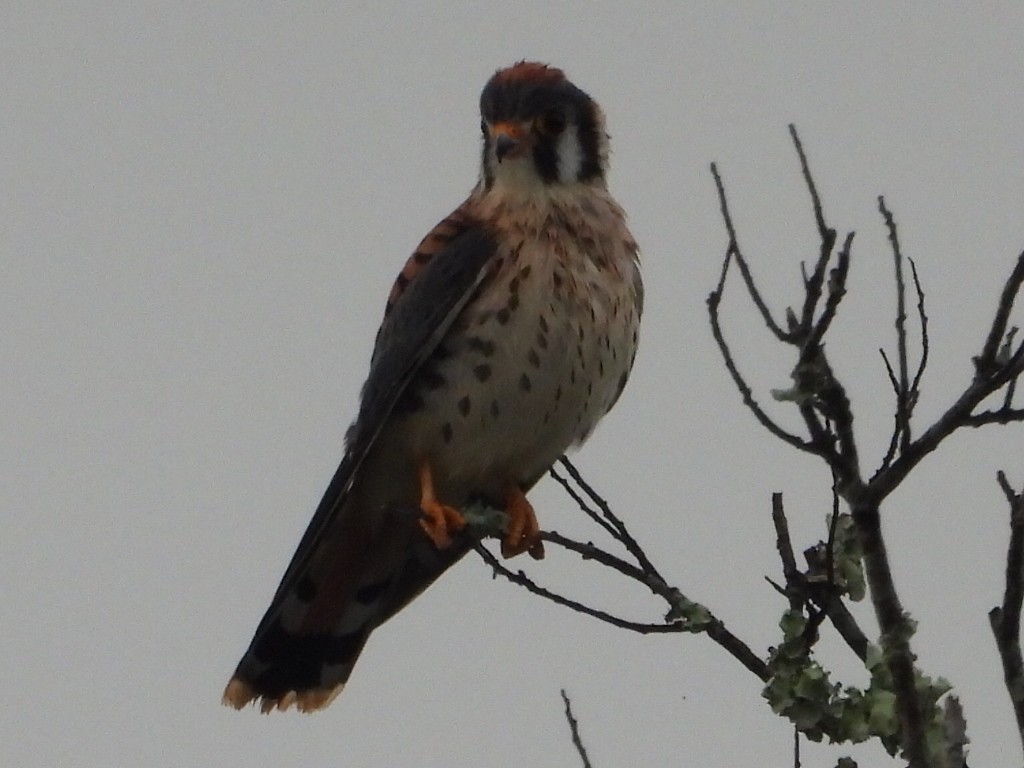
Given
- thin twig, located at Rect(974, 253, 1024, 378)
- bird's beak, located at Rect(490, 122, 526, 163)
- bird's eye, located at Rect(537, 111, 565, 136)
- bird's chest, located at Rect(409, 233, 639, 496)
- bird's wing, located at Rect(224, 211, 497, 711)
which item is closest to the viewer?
thin twig, located at Rect(974, 253, 1024, 378)

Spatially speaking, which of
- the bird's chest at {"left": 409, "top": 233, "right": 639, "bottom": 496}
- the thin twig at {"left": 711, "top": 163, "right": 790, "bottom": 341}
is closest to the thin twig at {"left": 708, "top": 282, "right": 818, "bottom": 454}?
the thin twig at {"left": 711, "top": 163, "right": 790, "bottom": 341}

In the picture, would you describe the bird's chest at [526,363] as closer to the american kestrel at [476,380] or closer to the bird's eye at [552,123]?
the american kestrel at [476,380]

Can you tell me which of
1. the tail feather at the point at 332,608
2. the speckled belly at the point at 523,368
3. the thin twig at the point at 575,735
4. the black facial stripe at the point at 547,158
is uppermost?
the black facial stripe at the point at 547,158

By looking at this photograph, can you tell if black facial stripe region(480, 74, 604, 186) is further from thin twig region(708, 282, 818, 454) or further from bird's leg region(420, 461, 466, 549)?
thin twig region(708, 282, 818, 454)

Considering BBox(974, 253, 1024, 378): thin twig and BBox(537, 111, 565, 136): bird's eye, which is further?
BBox(537, 111, 565, 136): bird's eye

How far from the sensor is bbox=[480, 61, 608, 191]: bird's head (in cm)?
409

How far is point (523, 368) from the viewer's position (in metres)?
3.73

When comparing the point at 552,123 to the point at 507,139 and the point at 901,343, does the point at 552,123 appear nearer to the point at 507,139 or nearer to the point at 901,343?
the point at 507,139

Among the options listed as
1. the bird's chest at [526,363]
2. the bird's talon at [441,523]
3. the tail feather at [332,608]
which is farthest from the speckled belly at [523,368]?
the tail feather at [332,608]

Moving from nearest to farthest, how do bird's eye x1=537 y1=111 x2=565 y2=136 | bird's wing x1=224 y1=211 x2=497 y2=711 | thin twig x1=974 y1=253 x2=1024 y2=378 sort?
thin twig x1=974 y1=253 x2=1024 y2=378 < bird's wing x1=224 y1=211 x2=497 y2=711 < bird's eye x1=537 y1=111 x2=565 y2=136

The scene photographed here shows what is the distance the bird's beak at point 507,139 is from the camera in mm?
4070

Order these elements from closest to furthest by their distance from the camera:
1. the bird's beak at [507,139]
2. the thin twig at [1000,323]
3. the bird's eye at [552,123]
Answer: the thin twig at [1000,323], the bird's beak at [507,139], the bird's eye at [552,123]

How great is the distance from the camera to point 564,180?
13.5ft

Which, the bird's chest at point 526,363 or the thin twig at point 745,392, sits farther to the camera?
the bird's chest at point 526,363
